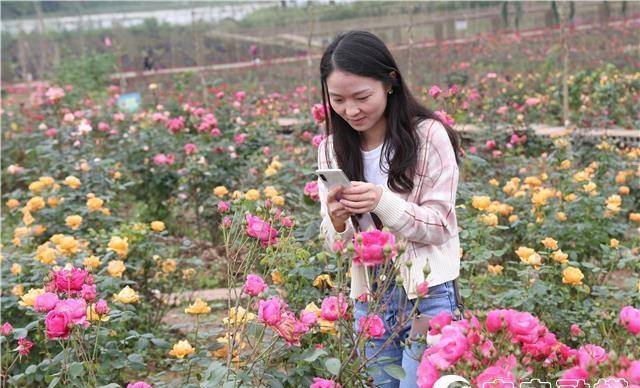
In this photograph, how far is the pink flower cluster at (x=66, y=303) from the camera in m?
1.50

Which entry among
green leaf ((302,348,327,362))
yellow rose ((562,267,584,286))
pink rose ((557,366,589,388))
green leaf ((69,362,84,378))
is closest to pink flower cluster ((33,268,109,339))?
green leaf ((69,362,84,378))

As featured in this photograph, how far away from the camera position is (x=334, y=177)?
4.58 feet

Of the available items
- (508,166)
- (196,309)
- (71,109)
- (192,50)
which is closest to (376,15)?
(192,50)

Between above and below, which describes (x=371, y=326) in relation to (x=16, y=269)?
above

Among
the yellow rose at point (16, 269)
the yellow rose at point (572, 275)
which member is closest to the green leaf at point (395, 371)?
the yellow rose at point (572, 275)

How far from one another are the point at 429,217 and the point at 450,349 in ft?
1.51

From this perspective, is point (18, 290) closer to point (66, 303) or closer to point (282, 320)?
point (66, 303)

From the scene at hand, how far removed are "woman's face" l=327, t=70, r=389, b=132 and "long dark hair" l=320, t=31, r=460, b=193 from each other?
0.6 inches

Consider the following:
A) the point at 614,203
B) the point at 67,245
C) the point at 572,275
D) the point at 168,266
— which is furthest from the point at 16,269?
the point at 614,203

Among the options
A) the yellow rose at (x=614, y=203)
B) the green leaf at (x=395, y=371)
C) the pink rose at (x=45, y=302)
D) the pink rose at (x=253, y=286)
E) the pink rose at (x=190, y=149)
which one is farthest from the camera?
the pink rose at (x=190, y=149)

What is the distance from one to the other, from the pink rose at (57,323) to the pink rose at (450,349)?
80 cm

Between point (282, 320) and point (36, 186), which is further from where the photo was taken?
point (36, 186)

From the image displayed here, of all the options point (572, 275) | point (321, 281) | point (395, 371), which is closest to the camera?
point (395, 371)

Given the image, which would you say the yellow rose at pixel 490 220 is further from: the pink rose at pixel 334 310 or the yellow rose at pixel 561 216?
the pink rose at pixel 334 310
